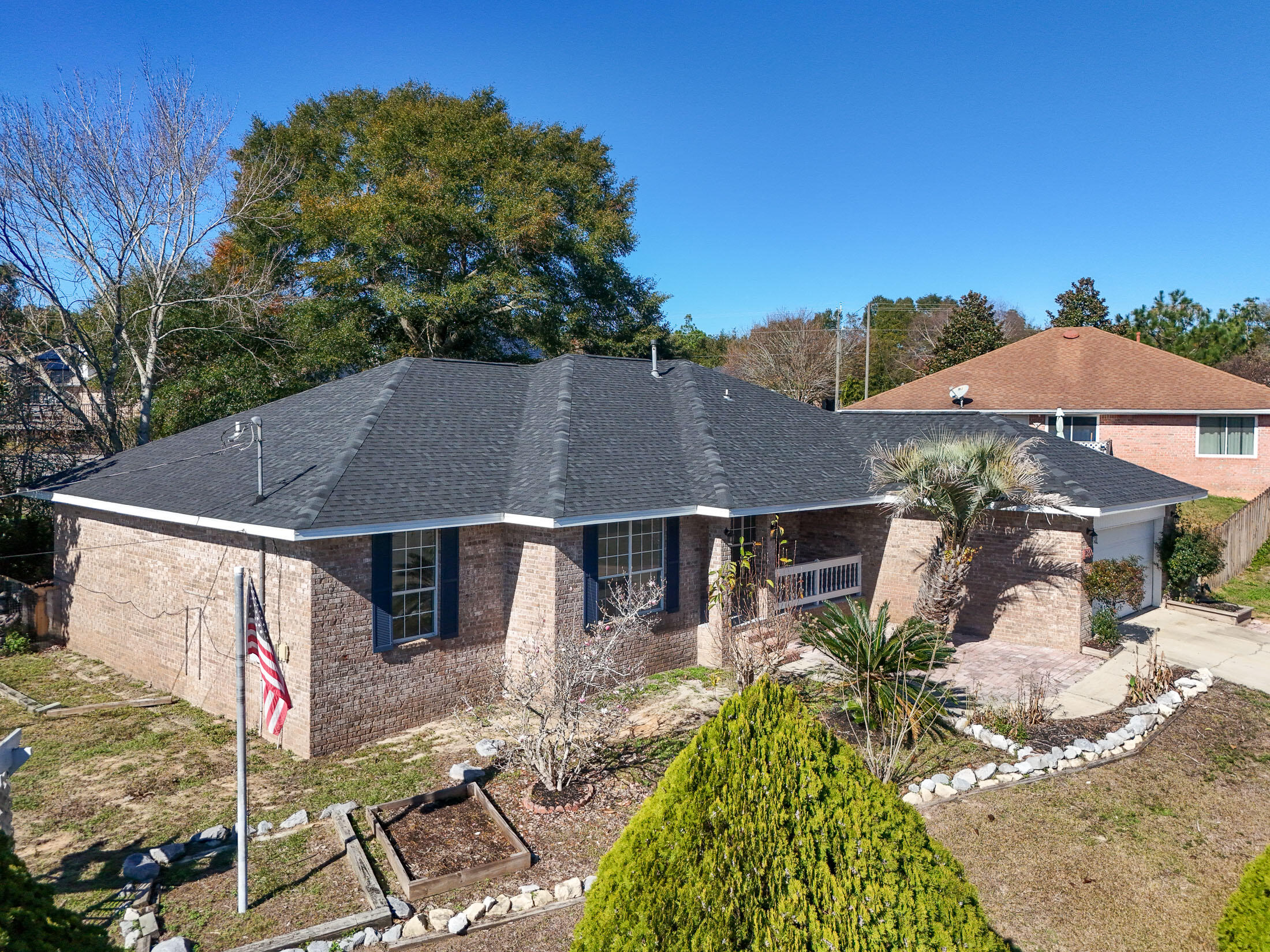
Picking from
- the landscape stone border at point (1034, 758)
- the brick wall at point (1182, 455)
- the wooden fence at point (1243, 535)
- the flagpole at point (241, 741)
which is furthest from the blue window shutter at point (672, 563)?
the brick wall at point (1182, 455)

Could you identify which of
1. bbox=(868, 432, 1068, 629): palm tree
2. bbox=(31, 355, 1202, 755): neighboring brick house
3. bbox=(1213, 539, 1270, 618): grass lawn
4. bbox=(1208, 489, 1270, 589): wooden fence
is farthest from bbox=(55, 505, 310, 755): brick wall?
bbox=(1208, 489, 1270, 589): wooden fence

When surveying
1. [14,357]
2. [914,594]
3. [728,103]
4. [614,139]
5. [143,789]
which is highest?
[614,139]

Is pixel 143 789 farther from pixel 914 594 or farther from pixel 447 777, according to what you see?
pixel 914 594

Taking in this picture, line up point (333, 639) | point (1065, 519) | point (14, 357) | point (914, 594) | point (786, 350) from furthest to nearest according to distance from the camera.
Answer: point (786, 350)
point (14, 357)
point (914, 594)
point (1065, 519)
point (333, 639)

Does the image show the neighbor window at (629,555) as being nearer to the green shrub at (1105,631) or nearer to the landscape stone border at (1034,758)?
the landscape stone border at (1034,758)

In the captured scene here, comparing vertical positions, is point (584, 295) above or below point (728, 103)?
below

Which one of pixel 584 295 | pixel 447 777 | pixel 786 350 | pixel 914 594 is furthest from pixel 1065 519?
pixel 786 350

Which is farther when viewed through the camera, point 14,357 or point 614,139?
point 614,139
